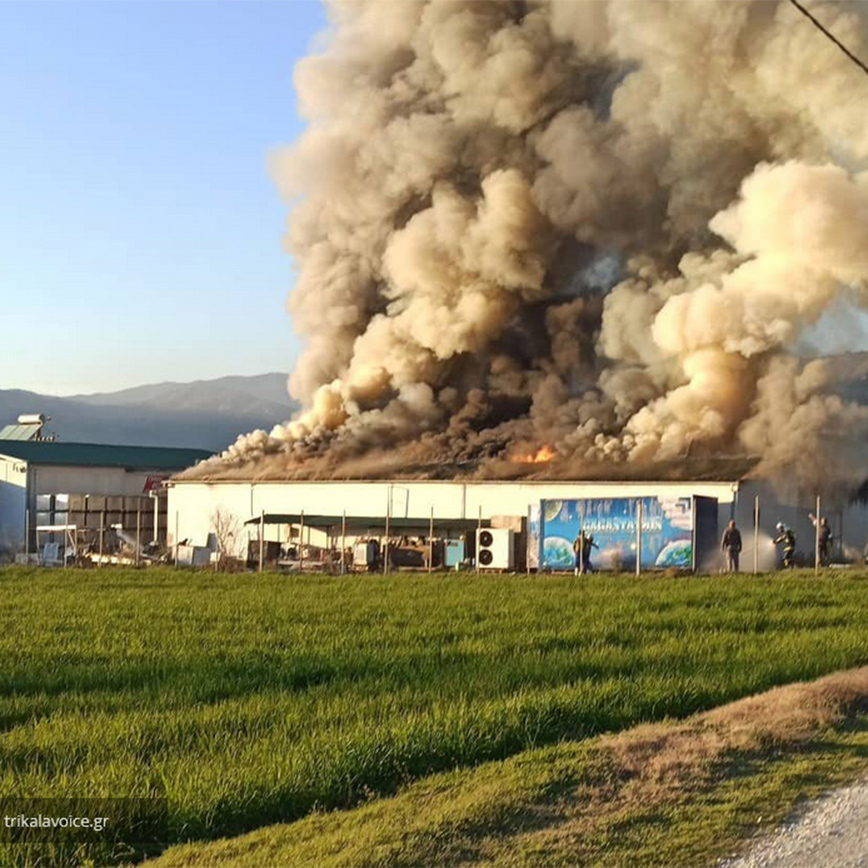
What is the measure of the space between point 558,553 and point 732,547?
6051 mm

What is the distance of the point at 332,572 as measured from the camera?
145 feet

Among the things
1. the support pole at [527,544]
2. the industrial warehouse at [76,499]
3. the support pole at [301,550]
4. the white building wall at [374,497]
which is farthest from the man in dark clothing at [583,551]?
the industrial warehouse at [76,499]

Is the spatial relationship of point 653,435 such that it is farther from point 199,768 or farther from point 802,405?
point 199,768

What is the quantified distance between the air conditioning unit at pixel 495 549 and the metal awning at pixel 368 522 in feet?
4.87

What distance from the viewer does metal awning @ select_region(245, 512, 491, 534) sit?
4581 centimetres

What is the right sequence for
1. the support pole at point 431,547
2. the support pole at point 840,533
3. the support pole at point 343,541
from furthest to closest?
1. the support pole at point 431,547
2. the support pole at point 343,541
3. the support pole at point 840,533

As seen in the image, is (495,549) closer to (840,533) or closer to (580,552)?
(580,552)

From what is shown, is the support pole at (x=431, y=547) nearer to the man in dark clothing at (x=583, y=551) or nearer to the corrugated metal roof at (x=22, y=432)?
the man in dark clothing at (x=583, y=551)

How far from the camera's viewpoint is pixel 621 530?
3975 cm

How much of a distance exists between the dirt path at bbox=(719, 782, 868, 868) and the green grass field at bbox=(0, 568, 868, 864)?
283cm

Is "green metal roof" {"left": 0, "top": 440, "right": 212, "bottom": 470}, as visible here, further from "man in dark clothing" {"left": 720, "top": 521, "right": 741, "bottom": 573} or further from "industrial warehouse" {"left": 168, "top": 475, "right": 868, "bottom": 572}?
"man in dark clothing" {"left": 720, "top": 521, "right": 741, "bottom": 573}

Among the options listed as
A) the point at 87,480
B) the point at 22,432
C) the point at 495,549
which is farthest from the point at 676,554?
the point at 22,432

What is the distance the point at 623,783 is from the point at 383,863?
2569mm

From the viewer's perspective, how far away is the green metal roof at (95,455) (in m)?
60.9
